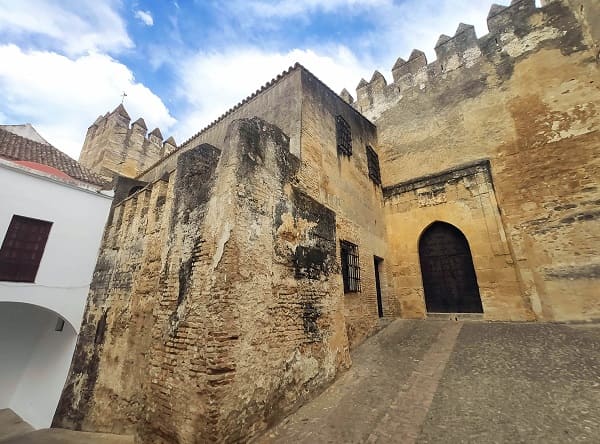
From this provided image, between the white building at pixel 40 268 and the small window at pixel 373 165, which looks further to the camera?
the small window at pixel 373 165

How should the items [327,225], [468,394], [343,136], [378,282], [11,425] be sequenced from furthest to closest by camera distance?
[378,282]
[343,136]
[11,425]
[327,225]
[468,394]

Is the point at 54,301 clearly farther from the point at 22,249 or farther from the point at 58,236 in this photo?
the point at 58,236

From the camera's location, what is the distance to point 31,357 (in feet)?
28.3

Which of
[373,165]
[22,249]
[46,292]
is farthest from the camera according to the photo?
[373,165]

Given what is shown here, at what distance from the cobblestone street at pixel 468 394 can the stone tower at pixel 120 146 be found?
1346cm

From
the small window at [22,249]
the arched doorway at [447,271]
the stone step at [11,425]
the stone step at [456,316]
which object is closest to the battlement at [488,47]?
the arched doorway at [447,271]

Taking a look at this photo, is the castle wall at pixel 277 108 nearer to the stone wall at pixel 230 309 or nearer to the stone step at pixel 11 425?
the stone wall at pixel 230 309

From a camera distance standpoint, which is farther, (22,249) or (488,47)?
(488,47)

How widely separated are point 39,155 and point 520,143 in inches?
599

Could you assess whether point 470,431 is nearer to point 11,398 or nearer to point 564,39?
point 564,39

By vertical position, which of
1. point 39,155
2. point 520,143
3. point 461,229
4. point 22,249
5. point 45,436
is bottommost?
point 45,436

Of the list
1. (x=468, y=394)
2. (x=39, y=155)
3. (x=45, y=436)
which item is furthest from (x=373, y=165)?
(x=39, y=155)

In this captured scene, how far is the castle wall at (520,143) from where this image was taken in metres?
6.24

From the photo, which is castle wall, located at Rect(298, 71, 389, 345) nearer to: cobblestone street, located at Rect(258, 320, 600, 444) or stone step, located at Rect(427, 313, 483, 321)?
cobblestone street, located at Rect(258, 320, 600, 444)
